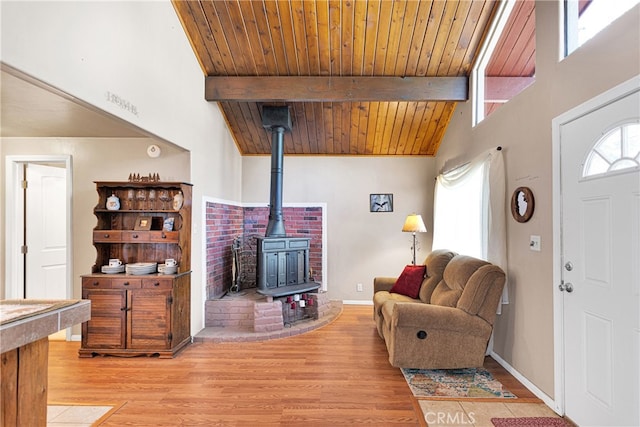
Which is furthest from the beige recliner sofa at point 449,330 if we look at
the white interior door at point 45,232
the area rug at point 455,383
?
the white interior door at point 45,232

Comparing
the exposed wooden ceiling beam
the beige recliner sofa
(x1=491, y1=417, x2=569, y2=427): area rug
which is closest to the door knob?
the beige recliner sofa

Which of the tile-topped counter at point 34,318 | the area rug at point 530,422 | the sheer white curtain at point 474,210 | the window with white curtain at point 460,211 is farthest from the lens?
the window with white curtain at point 460,211

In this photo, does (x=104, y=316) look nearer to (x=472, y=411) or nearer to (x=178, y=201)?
(x=178, y=201)

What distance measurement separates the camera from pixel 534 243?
2424mm

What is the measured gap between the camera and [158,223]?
336cm

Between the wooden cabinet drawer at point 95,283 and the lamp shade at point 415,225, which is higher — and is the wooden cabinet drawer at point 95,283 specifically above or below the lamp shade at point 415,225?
below

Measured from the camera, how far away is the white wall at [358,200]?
5.02 metres

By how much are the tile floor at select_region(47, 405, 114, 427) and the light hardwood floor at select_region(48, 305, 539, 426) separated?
76mm

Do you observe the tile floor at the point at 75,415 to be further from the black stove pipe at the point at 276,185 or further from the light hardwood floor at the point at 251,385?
the black stove pipe at the point at 276,185

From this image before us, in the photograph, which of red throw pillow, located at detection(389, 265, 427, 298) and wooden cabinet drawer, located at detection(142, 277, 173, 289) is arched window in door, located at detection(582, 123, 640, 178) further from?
wooden cabinet drawer, located at detection(142, 277, 173, 289)

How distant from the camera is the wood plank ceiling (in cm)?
305

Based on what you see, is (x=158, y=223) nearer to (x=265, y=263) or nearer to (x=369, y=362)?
(x=265, y=263)

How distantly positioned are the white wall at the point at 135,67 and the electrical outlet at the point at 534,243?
322 cm

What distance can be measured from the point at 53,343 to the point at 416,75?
513 cm
